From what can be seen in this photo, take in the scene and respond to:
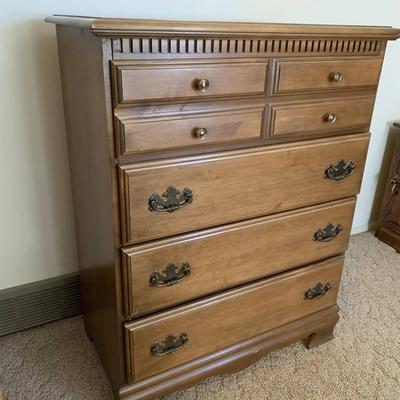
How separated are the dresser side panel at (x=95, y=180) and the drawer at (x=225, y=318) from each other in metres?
0.08

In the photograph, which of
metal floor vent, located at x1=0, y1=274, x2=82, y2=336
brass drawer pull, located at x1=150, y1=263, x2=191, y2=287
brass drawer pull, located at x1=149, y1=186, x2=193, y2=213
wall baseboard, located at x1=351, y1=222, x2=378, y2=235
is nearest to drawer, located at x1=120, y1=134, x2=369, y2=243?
brass drawer pull, located at x1=149, y1=186, x2=193, y2=213

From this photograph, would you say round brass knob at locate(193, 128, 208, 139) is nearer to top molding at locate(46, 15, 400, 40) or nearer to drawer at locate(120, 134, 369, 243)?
drawer at locate(120, 134, 369, 243)

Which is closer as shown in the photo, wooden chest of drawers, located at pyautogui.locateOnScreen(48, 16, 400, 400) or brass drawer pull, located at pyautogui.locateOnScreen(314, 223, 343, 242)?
wooden chest of drawers, located at pyautogui.locateOnScreen(48, 16, 400, 400)

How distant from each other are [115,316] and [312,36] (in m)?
0.88

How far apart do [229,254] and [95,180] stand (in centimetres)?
42

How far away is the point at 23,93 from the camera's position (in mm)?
1299

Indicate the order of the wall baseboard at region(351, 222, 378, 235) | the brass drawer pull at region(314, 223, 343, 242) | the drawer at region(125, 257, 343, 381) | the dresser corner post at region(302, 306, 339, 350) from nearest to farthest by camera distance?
the drawer at region(125, 257, 343, 381) → the brass drawer pull at region(314, 223, 343, 242) → the dresser corner post at region(302, 306, 339, 350) → the wall baseboard at region(351, 222, 378, 235)

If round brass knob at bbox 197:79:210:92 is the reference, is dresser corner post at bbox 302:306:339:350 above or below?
below

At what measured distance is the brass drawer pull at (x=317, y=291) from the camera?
1.42 meters

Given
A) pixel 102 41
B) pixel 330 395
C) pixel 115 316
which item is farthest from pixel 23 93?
pixel 330 395

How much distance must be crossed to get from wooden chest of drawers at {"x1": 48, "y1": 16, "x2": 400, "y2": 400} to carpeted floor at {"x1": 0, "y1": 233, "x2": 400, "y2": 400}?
109mm

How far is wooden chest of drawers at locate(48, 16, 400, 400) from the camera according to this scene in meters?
0.92

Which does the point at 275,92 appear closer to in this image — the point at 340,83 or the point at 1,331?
the point at 340,83

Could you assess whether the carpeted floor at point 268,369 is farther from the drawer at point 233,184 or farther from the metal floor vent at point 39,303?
the drawer at point 233,184
